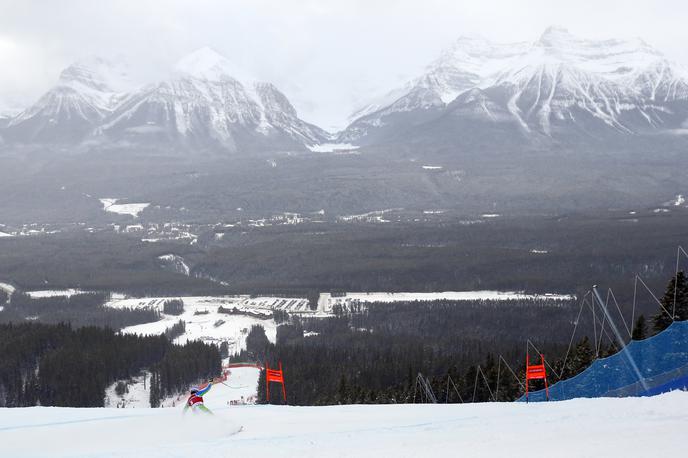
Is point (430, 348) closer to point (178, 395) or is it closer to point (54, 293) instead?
point (178, 395)

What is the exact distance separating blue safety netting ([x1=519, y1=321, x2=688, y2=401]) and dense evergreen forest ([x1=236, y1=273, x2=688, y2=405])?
A: 28.8 ft

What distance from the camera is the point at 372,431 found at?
1257 inches

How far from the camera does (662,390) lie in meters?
35.6

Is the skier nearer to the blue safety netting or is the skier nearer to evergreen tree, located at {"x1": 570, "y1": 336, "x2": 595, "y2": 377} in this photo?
the blue safety netting

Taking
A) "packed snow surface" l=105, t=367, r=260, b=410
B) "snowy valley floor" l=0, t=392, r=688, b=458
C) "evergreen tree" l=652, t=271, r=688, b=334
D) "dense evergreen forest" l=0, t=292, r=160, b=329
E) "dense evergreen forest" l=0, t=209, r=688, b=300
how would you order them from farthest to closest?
1. "dense evergreen forest" l=0, t=209, r=688, b=300
2. "dense evergreen forest" l=0, t=292, r=160, b=329
3. "packed snow surface" l=105, t=367, r=260, b=410
4. "evergreen tree" l=652, t=271, r=688, b=334
5. "snowy valley floor" l=0, t=392, r=688, b=458

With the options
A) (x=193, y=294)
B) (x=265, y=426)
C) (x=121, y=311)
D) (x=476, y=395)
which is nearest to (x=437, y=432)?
(x=265, y=426)

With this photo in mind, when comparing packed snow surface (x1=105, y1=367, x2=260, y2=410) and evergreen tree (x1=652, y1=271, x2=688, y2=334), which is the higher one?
evergreen tree (x1=652, y1=271, x2=688, y2=334)

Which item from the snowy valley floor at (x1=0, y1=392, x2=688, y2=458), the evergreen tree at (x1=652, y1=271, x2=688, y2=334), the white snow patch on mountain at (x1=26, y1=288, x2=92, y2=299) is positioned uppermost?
the white snow patch on mountain at (x1=26, y1=288, x2=92, y2=299)

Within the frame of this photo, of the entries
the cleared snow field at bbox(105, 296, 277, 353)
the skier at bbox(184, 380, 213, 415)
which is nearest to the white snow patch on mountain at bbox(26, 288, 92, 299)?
the cleared snow field at bbox(105, 296, 277, 353)

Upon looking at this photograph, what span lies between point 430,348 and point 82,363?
1453 inches

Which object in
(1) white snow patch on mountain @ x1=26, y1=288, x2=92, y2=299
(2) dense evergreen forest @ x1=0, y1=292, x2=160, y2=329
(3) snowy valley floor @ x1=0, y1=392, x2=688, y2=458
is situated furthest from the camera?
(1) white snow patch on mountain @ x1=26, y1=288, x2=92, y2=299

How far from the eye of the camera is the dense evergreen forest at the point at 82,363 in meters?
69.9

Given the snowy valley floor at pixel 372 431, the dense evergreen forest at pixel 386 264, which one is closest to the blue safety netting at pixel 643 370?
the snowy valley floor at pixel 372 431

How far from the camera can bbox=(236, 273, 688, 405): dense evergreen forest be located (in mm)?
57062
